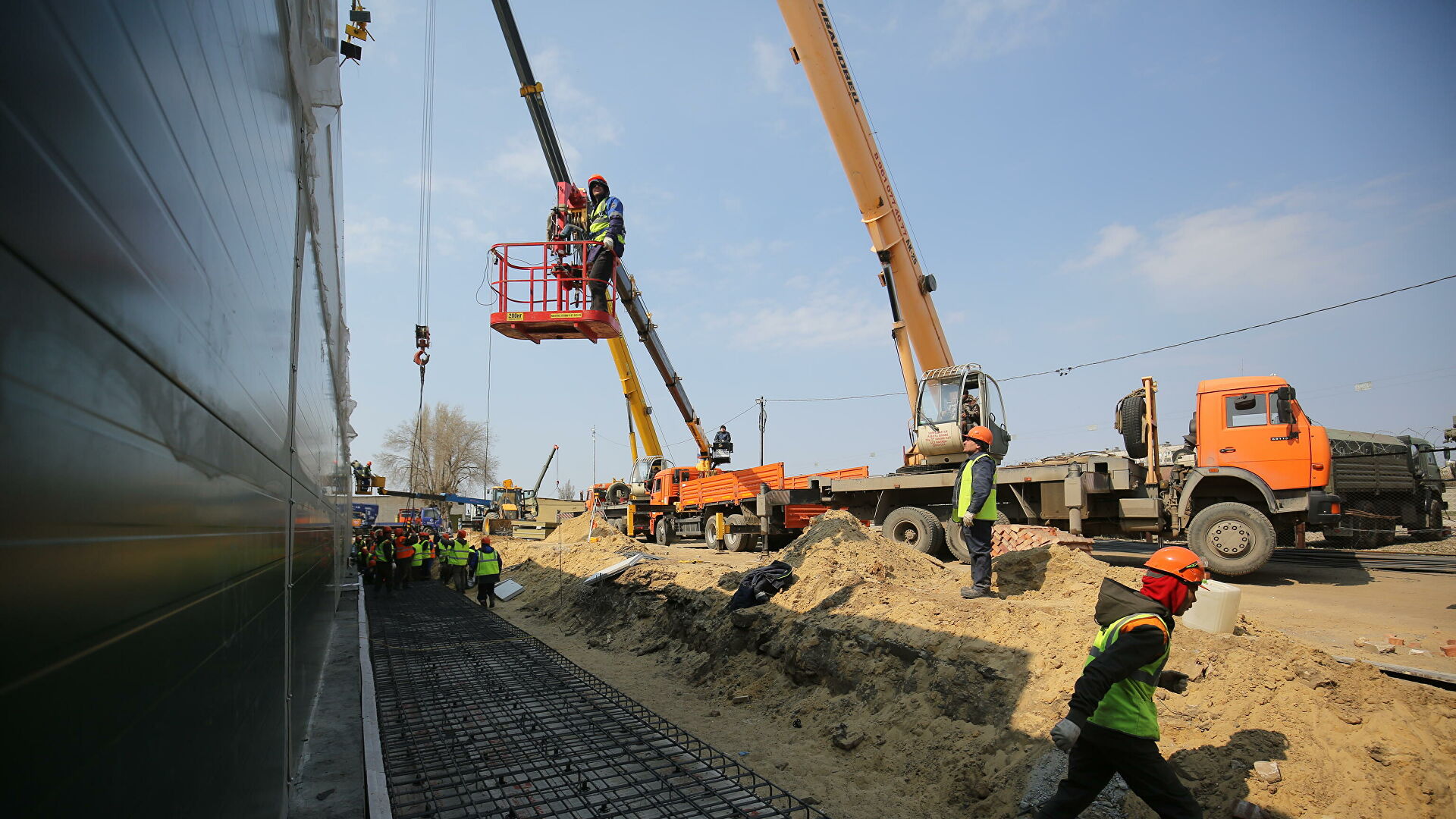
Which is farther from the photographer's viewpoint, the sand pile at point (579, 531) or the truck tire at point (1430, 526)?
the sand pile at point (579, 531)

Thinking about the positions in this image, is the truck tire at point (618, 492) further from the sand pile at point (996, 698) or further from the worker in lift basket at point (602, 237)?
the sand pile at point (996, 698)

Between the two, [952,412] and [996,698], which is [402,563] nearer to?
[952,412]

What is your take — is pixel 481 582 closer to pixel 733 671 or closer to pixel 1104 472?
pixel 733 671

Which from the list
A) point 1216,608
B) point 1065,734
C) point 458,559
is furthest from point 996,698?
point 458,559

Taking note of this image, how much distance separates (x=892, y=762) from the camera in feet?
18.1

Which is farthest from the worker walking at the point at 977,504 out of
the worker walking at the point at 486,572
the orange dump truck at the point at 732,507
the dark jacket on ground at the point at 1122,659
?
the worker walking at the point at 486,572

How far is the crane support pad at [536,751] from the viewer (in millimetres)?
4445

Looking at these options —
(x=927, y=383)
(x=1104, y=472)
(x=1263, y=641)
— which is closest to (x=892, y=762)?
(x=1263, y=641)

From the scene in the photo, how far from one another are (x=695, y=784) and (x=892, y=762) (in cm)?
164

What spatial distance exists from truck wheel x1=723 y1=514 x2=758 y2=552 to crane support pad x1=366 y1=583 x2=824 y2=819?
982 cm

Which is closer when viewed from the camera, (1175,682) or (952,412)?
(1175,682)

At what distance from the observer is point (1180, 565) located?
11.7 feet

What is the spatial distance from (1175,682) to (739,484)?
13.6 metres

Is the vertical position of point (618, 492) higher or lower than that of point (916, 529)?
higher
